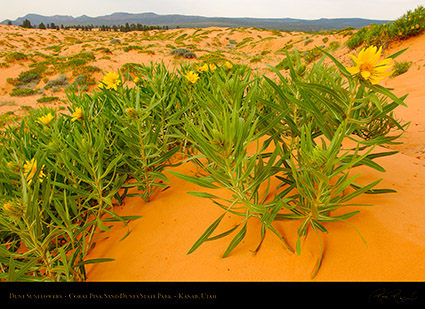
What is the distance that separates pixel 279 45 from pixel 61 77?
51.1 feet

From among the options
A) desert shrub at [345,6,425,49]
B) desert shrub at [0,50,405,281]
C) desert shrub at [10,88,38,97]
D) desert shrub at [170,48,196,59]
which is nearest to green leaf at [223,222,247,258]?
desert shrub at [0,50,405,281]

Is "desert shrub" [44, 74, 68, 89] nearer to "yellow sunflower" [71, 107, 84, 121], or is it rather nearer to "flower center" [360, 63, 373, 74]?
"yellow sunflower" [71, 107, 84, 121]

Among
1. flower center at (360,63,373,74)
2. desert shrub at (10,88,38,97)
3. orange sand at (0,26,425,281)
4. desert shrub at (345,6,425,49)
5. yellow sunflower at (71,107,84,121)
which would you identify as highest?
desert shrub at (345,6,425,49)

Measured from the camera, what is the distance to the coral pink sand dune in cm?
86

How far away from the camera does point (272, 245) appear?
40.4 inches

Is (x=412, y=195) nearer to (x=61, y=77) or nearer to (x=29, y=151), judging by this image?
(x=29, y=151)

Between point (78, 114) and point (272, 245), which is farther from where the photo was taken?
point (78, 114)

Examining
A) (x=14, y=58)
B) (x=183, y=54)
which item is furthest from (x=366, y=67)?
(x=14, y=58)

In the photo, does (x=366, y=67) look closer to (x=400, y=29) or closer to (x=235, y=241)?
(x=235, y=241)

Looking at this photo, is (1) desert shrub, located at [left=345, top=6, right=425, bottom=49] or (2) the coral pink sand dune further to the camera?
(1) desert shrub, located at [left=345, top=6, right=425, bottom=49]

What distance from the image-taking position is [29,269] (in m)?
0.93
